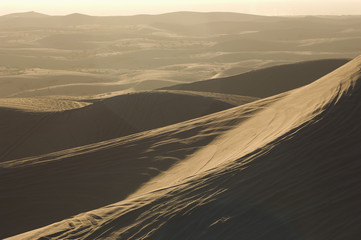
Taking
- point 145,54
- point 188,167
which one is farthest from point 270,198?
point 145,54

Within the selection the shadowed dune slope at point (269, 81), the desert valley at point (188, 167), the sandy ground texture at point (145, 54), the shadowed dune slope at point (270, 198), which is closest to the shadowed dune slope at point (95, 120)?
the desert valley at point (188, 167)

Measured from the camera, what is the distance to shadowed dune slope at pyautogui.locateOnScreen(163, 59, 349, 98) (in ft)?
71.2

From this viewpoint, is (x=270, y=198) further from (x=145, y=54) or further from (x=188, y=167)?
(x=145, y=54)

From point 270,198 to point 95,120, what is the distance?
9223 mm

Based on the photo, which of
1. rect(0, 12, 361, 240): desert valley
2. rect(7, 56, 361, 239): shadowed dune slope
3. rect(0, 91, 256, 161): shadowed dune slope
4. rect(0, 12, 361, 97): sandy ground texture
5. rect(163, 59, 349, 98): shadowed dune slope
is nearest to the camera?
rect(7, 56, 361, 239): shadowed dune slope

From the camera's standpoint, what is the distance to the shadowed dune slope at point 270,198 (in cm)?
438

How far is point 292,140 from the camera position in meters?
5.76

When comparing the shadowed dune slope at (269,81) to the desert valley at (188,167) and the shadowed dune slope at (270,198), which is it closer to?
the desert valley at (188,167)

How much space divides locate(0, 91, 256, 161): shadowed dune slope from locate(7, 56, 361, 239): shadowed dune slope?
6.48 metres

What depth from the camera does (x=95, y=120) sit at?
1320cm

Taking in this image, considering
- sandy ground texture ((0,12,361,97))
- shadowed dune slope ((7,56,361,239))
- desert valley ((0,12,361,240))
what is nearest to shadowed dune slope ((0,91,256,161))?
desert valley ((0,12,361,240))

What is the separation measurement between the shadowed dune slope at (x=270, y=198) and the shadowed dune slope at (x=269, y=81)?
50.5 feet

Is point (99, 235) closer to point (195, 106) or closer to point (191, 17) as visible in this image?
point (195, 106)

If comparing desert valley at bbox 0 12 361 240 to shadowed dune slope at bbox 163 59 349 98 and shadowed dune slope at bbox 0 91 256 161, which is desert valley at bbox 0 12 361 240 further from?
shadowed dune slope at bbox 163 59 349 98
